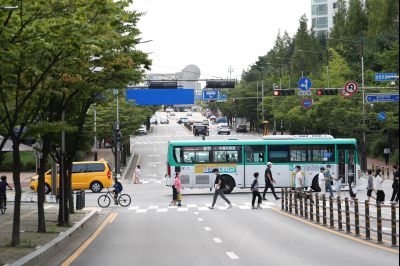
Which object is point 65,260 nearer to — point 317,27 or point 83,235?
point 83,235

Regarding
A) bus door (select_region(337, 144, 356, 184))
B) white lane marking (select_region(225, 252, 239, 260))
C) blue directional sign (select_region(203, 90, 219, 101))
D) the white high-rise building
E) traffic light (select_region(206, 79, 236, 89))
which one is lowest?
white lane marking (select_region(225, 252, 239, 260))

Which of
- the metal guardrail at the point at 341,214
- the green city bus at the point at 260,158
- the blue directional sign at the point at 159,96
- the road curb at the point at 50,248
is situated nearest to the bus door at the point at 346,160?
the green city bus at the point at 260,158

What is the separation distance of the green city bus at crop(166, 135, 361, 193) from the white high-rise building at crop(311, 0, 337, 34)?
135m

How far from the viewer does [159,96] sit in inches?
2400

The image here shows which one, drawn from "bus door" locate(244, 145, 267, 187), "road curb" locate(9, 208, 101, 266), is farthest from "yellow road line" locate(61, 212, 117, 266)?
"bus door" locate(244, 145, 267, 187)

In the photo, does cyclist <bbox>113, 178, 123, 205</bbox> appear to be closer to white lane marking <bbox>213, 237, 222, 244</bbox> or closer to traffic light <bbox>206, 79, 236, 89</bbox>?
white lane marking <bbox>213, 237, 222, 244</bbox>

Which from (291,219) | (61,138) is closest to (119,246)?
A: (61,138)

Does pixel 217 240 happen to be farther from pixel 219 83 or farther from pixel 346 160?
pixel 219 83

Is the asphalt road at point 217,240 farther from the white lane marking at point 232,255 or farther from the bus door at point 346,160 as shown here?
the bus door at point 346,160

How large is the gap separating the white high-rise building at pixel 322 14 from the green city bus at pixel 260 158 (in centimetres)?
13509

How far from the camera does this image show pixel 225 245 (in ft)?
63.2

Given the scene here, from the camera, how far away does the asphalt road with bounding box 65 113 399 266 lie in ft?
53.1

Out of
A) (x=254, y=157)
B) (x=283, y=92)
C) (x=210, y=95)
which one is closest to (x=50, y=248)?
(x=254, y=157)

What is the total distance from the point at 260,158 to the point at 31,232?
74.7 ft
